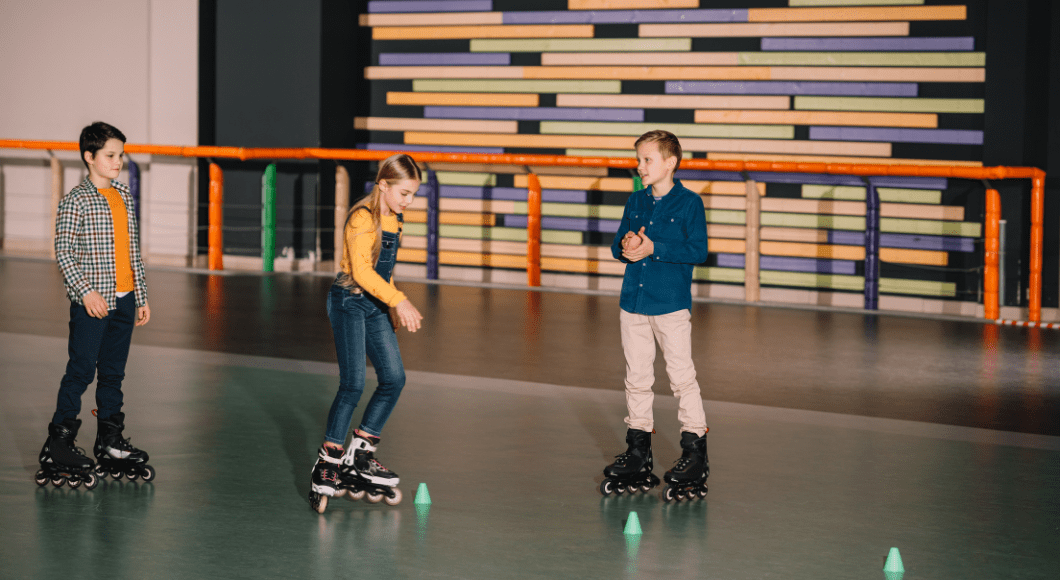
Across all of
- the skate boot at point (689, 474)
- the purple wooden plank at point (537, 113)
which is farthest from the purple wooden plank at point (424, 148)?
the skate boot at point (689, 474)

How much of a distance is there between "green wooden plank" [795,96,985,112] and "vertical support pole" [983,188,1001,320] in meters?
1.40

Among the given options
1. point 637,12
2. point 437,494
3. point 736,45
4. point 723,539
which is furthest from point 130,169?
point 723,539

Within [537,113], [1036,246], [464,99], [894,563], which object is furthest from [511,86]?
[894,563]

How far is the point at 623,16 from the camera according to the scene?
631 inches

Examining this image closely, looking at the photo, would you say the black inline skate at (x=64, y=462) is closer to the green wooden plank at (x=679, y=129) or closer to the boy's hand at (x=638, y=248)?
the boy's hand at (x=638, y=248)

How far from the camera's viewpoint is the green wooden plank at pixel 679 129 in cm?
1528

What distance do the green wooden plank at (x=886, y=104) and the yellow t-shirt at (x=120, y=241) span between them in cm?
1065

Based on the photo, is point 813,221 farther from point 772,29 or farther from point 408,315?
point 408,315

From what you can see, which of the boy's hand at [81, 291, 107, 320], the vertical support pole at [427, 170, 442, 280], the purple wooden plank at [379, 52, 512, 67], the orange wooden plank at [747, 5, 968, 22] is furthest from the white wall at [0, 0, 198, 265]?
the boy's hand at [81, 291, 107, 320]

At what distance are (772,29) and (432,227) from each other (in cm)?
483

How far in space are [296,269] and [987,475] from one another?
12237 millimetres

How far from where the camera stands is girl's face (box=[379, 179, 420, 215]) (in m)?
5.43

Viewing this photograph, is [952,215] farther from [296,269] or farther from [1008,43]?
[296,269]

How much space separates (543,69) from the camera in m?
16.5
